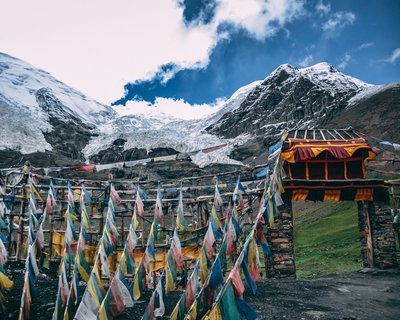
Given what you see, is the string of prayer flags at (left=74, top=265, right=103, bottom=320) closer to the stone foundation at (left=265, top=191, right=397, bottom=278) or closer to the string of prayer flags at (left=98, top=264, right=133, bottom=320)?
the string of prayer flags at (left=98, top=264, right=133, bottom=320)

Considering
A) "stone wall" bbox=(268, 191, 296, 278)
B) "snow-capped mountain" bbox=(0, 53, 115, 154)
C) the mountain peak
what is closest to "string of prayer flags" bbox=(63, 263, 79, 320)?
"stone wall" bbox=(268, 191, 296, 278)

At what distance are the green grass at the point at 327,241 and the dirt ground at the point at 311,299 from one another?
16.3ft

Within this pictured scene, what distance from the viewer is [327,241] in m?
27.0

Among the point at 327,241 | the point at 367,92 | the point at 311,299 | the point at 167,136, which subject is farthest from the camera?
the point at 167,136

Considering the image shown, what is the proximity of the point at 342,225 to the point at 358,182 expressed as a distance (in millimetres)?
17962

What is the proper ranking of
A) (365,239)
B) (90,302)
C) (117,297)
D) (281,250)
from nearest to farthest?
(90,302), (117,297), (281,250), (365,239)

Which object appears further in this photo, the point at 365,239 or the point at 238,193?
the point at 365,239

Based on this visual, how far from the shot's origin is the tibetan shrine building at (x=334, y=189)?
13438 millimetres

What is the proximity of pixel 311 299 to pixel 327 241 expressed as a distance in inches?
704

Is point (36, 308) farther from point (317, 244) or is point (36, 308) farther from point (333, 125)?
point (333, 125)

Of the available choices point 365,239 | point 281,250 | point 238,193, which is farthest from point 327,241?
point 238,193

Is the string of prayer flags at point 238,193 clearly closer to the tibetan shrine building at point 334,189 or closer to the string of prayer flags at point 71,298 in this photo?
the tibetan shrine building at point 334,189

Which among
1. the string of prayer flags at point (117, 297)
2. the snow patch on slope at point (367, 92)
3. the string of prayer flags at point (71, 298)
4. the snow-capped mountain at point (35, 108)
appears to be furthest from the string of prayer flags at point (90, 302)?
the snow patch on slope at point (367, 92)

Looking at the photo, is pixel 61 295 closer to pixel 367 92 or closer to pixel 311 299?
pixel 311 299
